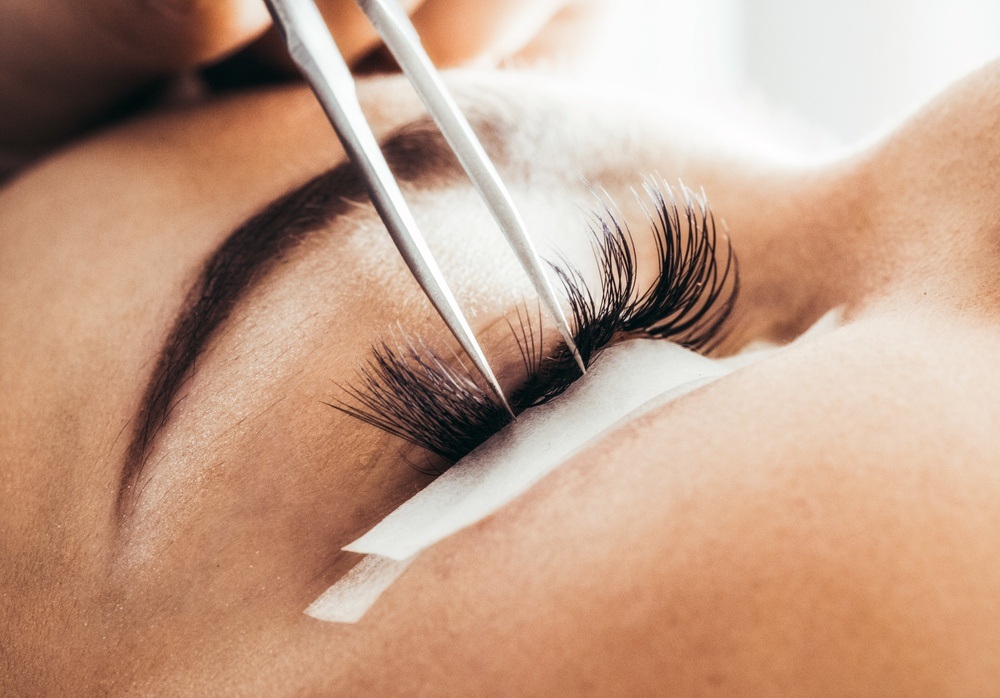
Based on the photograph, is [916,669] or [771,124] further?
[771,124]

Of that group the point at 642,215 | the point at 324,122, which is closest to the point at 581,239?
the point at 642,215

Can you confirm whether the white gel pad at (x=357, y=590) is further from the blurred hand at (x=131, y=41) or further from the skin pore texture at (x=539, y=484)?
the blurred hand at (x=131, y=41)

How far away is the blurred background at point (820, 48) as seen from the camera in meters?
0.96

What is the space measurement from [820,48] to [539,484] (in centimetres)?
104

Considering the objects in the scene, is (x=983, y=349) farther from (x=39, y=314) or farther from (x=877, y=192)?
(x=39, y=314)

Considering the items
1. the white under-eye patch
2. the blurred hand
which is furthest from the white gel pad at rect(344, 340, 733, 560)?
the blurred hand

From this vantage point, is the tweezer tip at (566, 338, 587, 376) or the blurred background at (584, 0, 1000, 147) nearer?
the tweezer tip at (566, 338, 587, 376)

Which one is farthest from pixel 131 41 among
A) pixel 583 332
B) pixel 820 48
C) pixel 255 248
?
pixel 820 48

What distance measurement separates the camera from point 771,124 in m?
0.65

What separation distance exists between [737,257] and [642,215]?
70 millimetres

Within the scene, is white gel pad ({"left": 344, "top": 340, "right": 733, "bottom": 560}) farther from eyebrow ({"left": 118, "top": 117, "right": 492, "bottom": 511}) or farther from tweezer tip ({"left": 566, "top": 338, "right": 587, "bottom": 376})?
eyebrow ({"left": 118, "top": 117, "right": 492, "bottom": 511})

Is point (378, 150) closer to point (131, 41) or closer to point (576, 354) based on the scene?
point (576, 354)

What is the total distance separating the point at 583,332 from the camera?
0.38 m

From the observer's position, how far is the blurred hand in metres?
0.45
